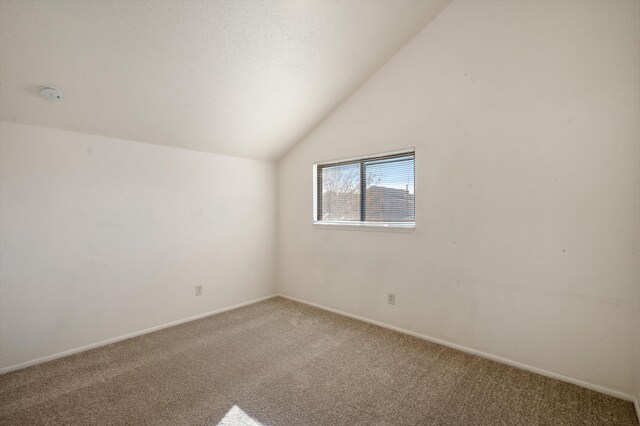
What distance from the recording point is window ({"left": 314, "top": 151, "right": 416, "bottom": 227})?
10.2 feet

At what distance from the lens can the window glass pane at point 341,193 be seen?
3574mm

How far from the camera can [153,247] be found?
122 inches

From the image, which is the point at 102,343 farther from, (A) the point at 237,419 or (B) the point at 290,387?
(B) the point at 290,387

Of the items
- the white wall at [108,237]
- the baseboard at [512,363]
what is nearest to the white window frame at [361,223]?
the white wall at [108,237]

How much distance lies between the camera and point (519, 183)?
236cm

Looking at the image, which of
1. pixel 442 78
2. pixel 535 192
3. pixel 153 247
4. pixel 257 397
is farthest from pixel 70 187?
pixel 535 192

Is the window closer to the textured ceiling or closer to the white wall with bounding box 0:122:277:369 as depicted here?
the textured ceiling

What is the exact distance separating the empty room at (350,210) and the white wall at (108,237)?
0.02m

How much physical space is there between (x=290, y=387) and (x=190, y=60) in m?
2.49

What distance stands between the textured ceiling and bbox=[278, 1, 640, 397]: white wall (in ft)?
1.74

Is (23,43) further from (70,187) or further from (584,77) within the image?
(584,77)

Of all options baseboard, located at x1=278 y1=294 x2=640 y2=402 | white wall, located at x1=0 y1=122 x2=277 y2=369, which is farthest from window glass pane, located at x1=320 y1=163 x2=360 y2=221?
baseboard, located at x1=278 y1=294 x2=640 y2=402

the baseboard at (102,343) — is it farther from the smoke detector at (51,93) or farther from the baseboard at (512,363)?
the smoke detector at (51,93)

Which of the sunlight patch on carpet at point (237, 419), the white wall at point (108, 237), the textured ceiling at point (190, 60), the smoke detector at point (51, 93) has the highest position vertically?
the textured ceiling at point (190, 60)
